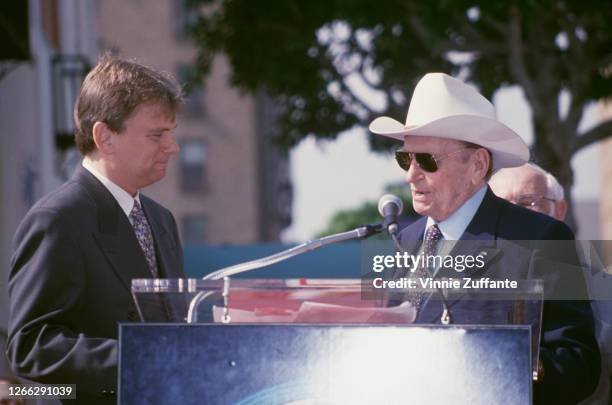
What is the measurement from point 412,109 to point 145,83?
113 centimetres

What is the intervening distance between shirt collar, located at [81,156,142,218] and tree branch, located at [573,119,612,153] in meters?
12.3

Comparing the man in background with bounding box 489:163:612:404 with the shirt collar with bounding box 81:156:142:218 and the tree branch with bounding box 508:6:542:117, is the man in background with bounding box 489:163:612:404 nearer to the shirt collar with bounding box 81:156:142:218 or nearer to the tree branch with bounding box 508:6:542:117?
the shirt collar with bounding box 81:156:142:218

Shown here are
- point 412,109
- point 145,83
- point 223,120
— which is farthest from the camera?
point 223,120

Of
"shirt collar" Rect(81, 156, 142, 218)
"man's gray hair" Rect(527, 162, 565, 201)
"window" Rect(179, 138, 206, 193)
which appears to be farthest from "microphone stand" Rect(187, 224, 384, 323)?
"window" Rect(179, 138, 206, 193)

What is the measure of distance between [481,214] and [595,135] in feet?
40.0

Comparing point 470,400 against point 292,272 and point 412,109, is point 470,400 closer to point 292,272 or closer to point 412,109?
point 412,109

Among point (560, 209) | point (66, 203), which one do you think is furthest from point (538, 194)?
point (66, 203)

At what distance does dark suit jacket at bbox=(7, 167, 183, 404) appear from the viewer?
12.9ft

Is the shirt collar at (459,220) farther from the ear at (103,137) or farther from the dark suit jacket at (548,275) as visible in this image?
the ear at (103,137)

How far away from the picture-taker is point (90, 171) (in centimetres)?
450

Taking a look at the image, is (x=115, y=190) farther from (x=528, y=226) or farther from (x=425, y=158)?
(x=528, y=226)

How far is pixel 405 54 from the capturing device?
16828 mm

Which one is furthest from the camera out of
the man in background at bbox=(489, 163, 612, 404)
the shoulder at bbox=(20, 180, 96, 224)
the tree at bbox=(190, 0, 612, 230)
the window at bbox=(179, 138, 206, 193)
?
the window at bbox=(179, 138, 206, 193)

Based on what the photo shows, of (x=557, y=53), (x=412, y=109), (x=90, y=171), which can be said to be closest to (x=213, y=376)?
(x=90, y=171)
